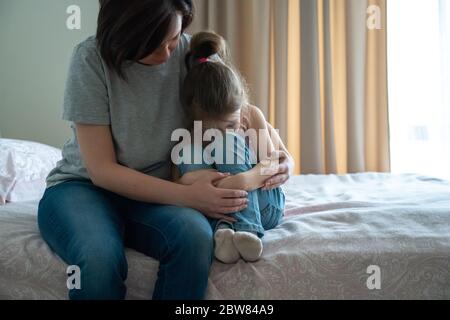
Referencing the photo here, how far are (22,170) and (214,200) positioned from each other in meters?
0.97

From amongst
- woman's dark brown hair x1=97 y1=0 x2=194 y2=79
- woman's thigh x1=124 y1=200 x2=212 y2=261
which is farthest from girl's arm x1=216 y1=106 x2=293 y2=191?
woman's dark brown hair x1=97 y1=0 x2=194 y2=79

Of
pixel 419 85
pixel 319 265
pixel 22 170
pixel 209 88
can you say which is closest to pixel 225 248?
pixel 319 265

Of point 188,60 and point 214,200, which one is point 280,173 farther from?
point 188,60

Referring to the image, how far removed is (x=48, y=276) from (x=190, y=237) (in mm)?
313

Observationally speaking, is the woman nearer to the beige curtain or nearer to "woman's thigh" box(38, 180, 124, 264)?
"woman's thigh" box(38, 180, 124, 264)

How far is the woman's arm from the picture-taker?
2.75 feet

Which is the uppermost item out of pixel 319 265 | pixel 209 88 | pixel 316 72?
pixel 316 72

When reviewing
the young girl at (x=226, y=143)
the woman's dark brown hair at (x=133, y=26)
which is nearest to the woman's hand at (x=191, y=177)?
the young girl at (x=226, y=143)

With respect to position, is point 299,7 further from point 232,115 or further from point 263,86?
point 232,115

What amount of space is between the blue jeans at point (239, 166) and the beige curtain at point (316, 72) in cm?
157

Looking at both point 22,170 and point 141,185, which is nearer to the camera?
point 141,185

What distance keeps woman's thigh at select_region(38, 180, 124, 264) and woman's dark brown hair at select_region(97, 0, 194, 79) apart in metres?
0.31

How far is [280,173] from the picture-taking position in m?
1.02

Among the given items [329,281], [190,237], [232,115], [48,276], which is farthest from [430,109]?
[48,276]
